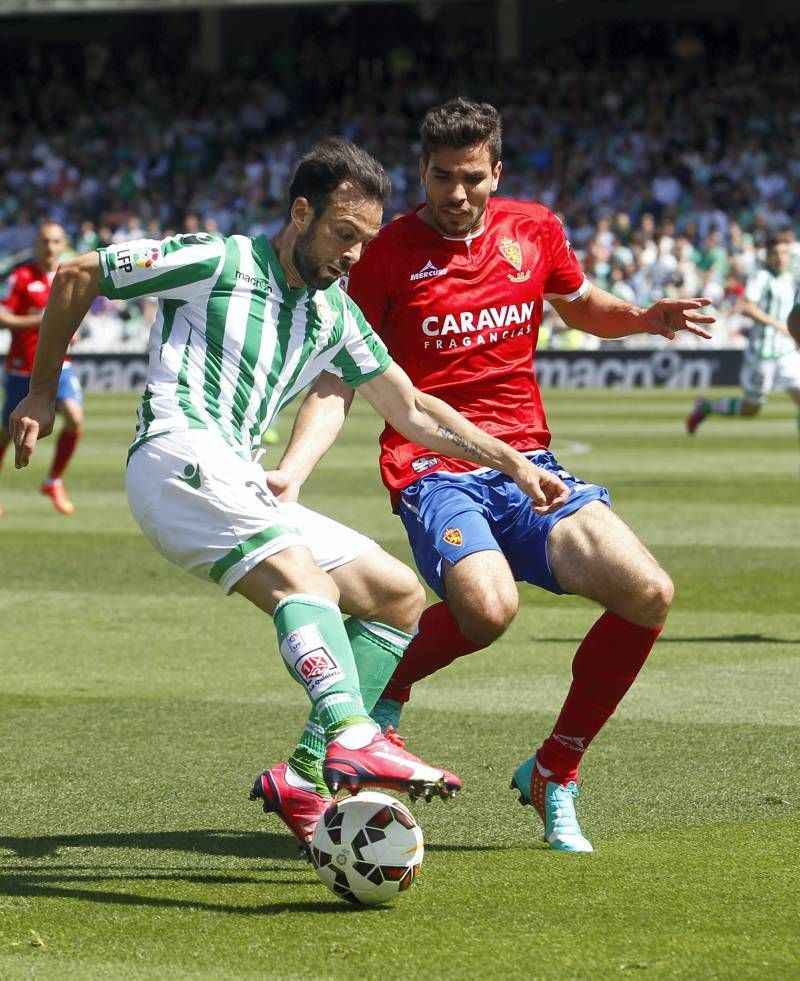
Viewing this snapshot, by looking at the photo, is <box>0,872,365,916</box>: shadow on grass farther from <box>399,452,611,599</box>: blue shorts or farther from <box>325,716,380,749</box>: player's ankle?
<box>399,452,611,599</box>: blue shorts

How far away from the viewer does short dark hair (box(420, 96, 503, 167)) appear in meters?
5.56

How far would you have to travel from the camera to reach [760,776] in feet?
19.5

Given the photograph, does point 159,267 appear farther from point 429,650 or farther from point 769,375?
point 769,375

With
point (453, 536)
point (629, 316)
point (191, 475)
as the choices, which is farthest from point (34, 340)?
point (191, 475)

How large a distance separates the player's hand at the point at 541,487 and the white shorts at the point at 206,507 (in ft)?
2.22

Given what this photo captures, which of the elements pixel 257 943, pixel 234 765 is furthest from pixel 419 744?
pixel 257 943

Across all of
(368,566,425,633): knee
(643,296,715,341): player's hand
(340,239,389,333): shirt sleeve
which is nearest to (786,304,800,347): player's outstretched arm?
(643,296,715,341): player's hand

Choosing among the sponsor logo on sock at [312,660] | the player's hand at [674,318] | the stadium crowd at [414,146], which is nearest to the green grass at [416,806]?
the sponsor logo on sock at [312,660]

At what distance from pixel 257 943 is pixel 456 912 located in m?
0.52

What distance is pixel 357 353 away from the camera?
511 cm

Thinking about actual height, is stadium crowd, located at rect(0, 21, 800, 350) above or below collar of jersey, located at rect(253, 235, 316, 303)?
below

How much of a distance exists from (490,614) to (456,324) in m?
1.06

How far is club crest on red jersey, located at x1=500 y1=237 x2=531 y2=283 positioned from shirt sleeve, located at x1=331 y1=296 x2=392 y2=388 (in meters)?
0.88

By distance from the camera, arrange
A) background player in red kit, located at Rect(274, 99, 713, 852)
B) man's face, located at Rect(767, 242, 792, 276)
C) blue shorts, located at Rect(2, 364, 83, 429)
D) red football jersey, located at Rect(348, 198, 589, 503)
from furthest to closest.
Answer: man's face, located at Rect(767, 242, 792, 276) → blue shorts, located at Rect(2, 364, 83, 429) → red football jersey, located at Rect(348, 198, 589, 503) → background player in red kit, located at Rect(274, 99, 713, 852)
